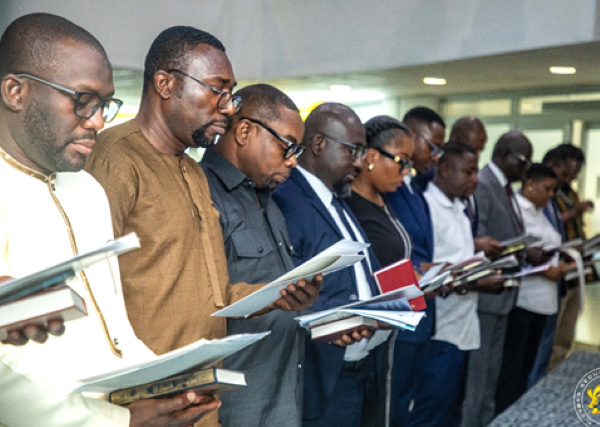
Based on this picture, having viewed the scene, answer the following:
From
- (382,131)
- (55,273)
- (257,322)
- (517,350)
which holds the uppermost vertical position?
(382,131)

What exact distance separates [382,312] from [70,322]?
107cm

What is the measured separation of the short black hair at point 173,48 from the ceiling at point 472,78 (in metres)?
2.94

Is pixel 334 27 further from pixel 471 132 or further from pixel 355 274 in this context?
pixel 355 274

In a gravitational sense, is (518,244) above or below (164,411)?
above

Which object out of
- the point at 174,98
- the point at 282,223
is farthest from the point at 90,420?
the point at 282,223

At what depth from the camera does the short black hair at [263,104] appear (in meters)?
2.69

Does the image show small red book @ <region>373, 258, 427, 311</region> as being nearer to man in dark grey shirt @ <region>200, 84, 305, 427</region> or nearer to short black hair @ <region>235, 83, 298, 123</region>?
man in dark grey shirt @ <region>200, 84, 305, 427</region>

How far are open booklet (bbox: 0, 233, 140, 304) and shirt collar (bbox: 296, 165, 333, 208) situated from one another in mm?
2038

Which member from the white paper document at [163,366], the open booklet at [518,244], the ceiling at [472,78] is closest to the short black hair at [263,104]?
the white paper document at [163,366]

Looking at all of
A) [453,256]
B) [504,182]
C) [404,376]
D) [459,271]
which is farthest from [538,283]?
[459,271]

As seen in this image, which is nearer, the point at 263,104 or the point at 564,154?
the point at 263,104

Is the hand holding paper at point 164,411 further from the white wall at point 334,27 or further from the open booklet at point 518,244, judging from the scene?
the white wall at point 334,27

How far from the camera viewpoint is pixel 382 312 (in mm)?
2244

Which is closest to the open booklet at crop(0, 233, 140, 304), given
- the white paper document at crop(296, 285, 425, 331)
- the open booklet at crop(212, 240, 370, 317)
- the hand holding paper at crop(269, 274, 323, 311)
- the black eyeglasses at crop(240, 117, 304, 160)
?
the open booklet at crop(212, 240, 370, 317)
